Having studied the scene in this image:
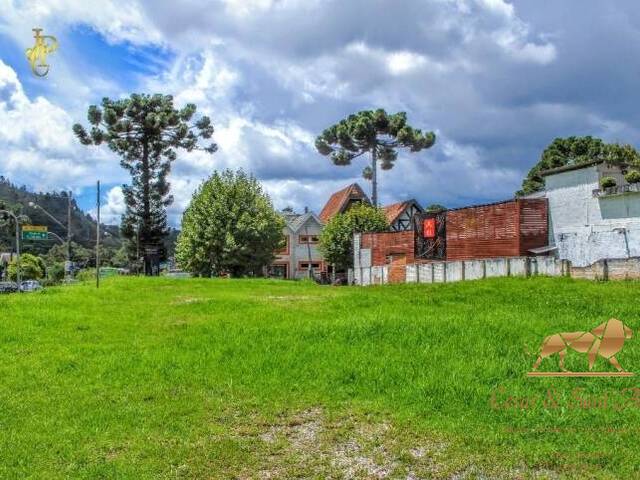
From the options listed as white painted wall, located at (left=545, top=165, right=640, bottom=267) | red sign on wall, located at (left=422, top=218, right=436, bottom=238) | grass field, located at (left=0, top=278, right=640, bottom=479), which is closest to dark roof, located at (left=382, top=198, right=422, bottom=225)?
red sign on wall, located at (left=422, top=218, right=436, bottom=238)

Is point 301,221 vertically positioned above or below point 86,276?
above

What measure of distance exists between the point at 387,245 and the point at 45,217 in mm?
84721

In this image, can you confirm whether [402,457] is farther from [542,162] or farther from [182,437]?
[542,162]

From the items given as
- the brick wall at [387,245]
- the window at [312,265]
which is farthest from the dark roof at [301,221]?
the brick wall at [387,245]

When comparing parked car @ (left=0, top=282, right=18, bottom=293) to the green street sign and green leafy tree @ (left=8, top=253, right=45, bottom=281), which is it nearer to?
the green street sign

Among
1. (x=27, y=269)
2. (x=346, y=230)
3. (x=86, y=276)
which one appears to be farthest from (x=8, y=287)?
(x=346, y=230)

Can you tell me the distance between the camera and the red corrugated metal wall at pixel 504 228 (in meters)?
25.8

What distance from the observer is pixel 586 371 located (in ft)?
23.0

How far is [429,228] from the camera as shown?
1271 inches

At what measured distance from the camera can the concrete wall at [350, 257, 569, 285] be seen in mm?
20816

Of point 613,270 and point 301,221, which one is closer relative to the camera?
point 613,270

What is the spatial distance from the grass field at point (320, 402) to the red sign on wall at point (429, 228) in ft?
64.6

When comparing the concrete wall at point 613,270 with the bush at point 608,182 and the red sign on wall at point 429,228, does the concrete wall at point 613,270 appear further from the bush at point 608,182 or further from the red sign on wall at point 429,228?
the red sign on wall at point 429,228

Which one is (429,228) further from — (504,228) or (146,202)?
(146,202)
